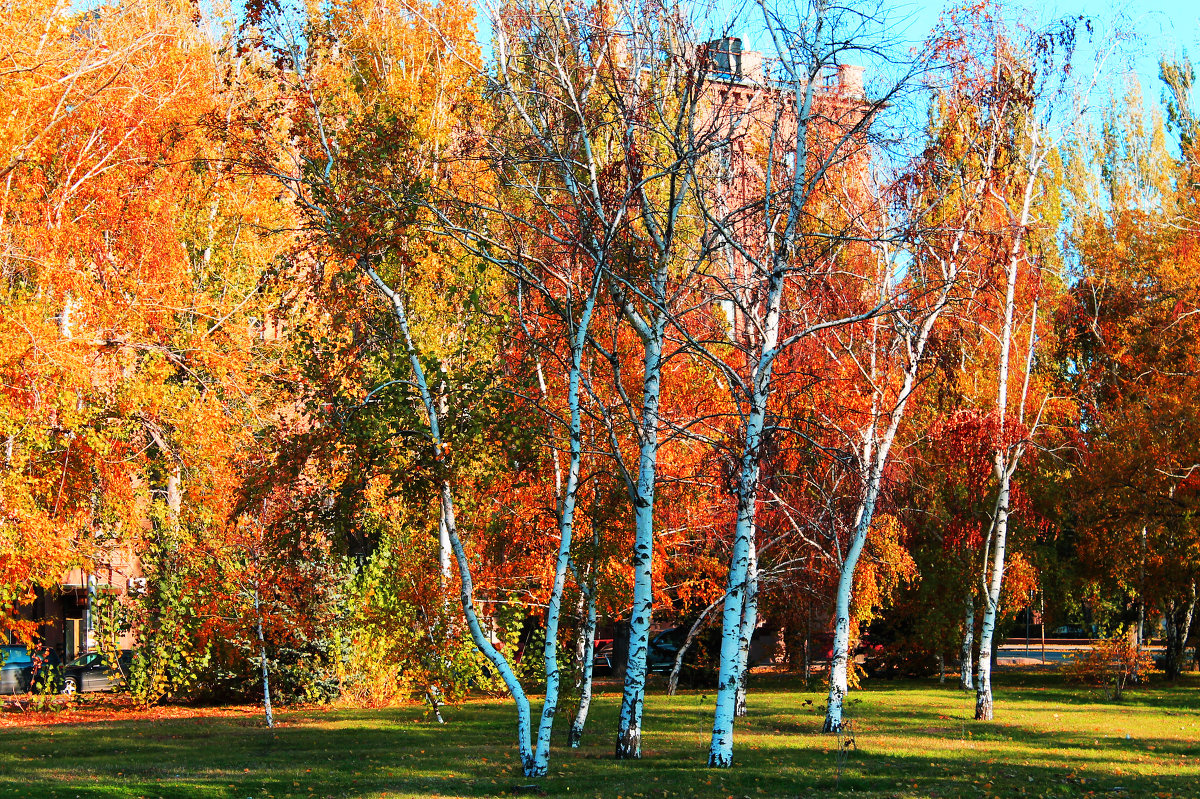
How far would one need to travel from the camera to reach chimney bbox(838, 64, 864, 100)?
14648 mm

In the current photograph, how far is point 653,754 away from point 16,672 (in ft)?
72.0

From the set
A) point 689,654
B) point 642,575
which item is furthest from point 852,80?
point 689,654

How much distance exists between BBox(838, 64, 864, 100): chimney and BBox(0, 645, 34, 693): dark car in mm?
25831

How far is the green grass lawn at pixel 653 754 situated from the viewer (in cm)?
1169

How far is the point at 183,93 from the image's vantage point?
2250cm

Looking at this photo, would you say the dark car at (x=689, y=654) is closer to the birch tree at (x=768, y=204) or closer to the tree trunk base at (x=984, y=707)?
the tree trunk base at (x=984, y=707)

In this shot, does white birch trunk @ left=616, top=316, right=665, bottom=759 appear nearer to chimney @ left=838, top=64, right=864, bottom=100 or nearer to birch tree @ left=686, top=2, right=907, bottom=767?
birch tree @ left=686, top=2, right=907, bottom=767

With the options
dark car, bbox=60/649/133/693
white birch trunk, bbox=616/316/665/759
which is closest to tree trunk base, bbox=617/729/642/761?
white birch trunk, bbox=616/316/665/759

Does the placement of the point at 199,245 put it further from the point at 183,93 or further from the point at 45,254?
the point at 45,254

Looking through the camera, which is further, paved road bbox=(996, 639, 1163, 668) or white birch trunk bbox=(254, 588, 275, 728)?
paved road bbox=(996, 639, 1163, 668)

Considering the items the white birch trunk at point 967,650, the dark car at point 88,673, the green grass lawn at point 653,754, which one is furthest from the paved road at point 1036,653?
the dark car at point 88,673

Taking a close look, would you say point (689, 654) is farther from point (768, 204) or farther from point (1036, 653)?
point (1036, 653)

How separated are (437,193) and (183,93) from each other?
1182 cm

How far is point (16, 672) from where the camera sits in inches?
1145
